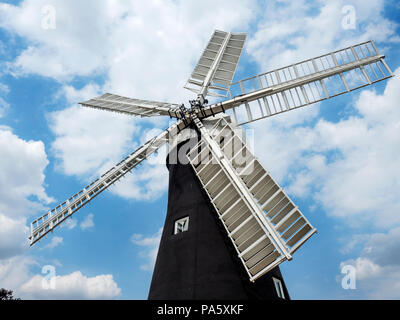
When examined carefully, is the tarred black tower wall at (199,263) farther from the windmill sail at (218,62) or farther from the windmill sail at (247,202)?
the windmill sail at (218,62)

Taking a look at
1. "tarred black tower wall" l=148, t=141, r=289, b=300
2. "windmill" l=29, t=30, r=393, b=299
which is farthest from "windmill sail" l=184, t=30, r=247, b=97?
"tarred black tower wall" l=148, t=141, r=289, b=300

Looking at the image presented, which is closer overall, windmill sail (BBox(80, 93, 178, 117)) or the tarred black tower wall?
the tarred black tower wall

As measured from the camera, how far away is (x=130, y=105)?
14.0 meters


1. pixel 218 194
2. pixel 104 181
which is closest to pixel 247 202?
pixel 218 194

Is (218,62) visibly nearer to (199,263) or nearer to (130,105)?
(130,105)

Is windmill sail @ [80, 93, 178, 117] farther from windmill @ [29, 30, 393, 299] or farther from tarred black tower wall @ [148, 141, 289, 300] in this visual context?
tarred black tower wall @ [148, 141, 289, 300]

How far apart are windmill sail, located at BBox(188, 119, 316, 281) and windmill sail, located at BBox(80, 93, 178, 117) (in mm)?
3181

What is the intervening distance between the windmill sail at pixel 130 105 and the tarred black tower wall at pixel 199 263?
405 cm

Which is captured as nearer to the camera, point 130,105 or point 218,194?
point 218,194

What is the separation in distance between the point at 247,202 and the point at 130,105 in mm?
8191

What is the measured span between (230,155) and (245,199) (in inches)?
82.7

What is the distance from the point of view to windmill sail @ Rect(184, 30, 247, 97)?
13.4 metres

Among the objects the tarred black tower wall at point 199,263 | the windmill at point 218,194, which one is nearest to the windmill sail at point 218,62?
the windmill at point 218,194

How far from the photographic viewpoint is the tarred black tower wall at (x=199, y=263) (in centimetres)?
798
